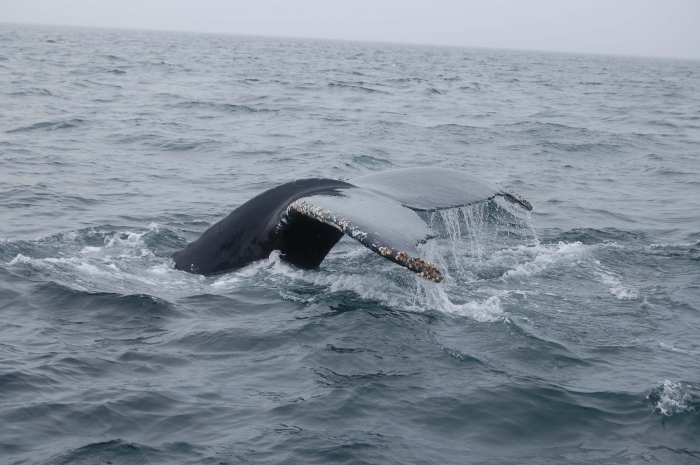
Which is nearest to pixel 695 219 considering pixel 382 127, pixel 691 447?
pixel 691 447

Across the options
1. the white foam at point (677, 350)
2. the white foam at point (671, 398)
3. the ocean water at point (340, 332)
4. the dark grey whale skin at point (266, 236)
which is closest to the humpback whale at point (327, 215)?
the dark grey whale skin at point (266, 236)

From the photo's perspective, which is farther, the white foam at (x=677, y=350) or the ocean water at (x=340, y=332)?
the white foam at (x=677, y=350)

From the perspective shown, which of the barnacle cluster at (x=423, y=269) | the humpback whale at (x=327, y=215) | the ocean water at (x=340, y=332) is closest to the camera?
the barnacle cluster at (x=423, y=269)

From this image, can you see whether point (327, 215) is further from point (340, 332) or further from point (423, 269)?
point (340, 332)

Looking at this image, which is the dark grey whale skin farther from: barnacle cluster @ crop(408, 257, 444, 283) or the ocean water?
barnacle cluster @ crop(408, 257, 444, 283)

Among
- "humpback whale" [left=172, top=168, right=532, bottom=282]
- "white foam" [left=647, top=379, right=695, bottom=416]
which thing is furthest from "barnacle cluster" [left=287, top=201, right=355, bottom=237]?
"white foam" [left=647, top=379, right=695, bottom=416]

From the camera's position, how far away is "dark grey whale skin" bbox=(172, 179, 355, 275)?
6031 millimetres

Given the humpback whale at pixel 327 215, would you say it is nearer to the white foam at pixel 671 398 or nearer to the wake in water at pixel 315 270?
the wake in water at pixel 315 270

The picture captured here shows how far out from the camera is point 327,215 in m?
5.16

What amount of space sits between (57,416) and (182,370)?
98 cm

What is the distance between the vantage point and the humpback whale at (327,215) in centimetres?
505

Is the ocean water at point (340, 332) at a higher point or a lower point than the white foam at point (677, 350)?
lower

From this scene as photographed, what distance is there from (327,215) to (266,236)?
3.96ft

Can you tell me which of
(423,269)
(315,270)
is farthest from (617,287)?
(423,269)
